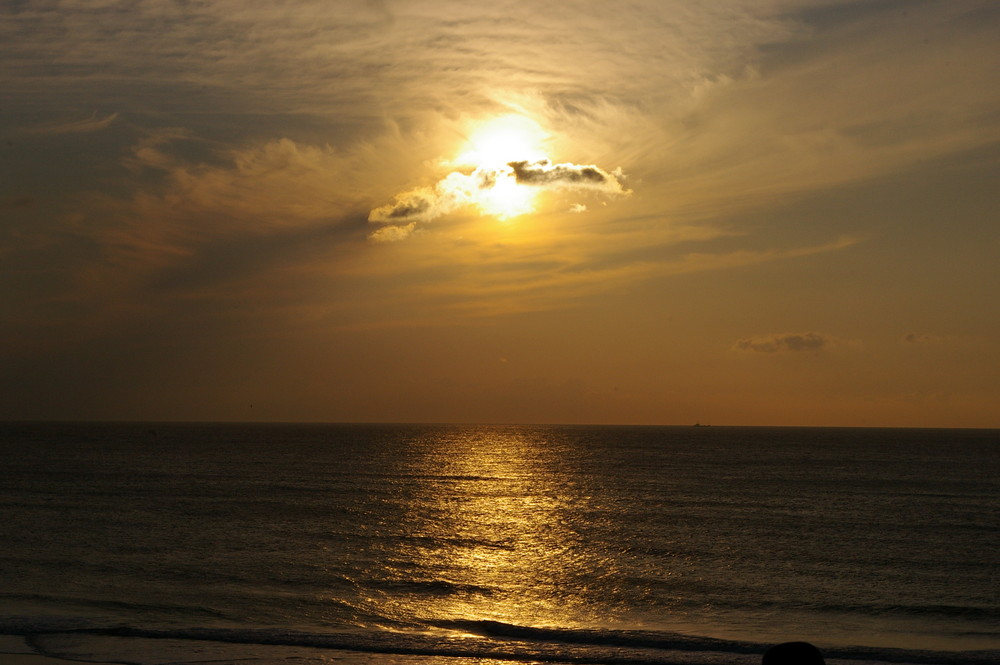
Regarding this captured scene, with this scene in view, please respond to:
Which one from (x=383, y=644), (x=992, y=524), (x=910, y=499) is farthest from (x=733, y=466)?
(x=383, y=644)

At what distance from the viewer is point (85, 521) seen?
50844 millimetres

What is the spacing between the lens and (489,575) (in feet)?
119

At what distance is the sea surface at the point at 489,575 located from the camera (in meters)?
24.8

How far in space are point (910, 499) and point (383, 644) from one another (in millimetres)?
62148

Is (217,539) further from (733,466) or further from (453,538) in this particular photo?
(733,466)

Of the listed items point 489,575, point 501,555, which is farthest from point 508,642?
point 501,555

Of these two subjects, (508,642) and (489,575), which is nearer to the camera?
(508,642)

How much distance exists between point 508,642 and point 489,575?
37.2 feet

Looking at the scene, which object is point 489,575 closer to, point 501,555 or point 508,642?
point 501,555

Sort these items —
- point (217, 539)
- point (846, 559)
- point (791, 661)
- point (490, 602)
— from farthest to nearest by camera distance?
point (217, 539) < point (846, 559) < point (490, 602) < point (791, 661)

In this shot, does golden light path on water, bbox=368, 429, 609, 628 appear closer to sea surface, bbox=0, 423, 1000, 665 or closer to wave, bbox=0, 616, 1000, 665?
sea surface, bbox=0, 423, 1000, 665

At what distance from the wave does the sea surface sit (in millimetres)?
109

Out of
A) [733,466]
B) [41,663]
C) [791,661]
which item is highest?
[733,466]

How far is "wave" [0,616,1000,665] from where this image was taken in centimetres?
2358
